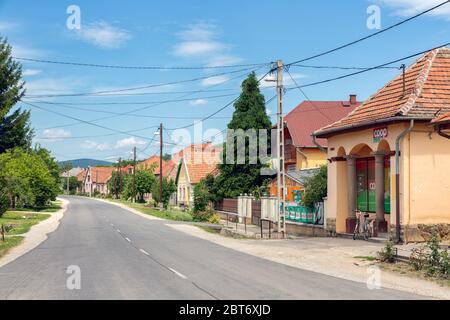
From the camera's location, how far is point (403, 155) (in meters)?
20.9

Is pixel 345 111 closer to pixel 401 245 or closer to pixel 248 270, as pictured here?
pixel 401 245

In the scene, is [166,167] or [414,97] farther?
[166,167]

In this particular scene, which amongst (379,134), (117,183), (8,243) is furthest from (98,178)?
(379,134)

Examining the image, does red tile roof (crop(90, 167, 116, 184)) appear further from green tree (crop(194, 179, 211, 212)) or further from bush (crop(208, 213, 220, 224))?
bush (crop(208, 213, 220, 224))

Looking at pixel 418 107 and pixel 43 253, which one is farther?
pixel 418 107

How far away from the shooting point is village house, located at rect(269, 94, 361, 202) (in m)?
46.2

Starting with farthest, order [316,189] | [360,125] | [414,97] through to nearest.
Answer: [316,189] → [360,125] → [414,97]

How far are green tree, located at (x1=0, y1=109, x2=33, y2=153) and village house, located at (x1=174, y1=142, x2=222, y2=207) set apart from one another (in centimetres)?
2099

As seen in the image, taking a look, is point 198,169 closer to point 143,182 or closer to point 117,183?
point 143,182

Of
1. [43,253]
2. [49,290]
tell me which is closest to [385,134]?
[43,253]

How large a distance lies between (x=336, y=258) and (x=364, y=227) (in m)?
6.27

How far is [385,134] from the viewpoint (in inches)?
857

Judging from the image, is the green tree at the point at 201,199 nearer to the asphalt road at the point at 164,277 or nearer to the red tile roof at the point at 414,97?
the red tile roof at the point at 414,97

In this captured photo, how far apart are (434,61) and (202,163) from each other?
4794 cm
